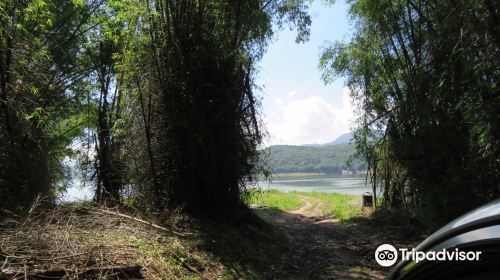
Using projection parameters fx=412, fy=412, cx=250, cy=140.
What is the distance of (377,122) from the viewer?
13.9 metres

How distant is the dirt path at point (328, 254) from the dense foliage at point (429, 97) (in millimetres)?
1955

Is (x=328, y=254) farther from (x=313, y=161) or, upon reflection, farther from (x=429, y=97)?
(x=313, y=161)

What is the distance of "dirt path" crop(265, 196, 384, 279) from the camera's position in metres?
6.70

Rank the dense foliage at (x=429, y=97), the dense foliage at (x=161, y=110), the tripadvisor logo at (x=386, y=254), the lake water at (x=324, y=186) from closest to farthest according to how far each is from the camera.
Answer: the tripadvisor logo at (x=386, y=254) → the dense foliage at (x=161, y=110) → the dense foliage at (x=429, y=97) → the lake water at (x=324, y=186)

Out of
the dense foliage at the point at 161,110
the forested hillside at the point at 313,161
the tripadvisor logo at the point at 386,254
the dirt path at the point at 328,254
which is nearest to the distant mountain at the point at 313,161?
the forested hillside at the point at 313,161

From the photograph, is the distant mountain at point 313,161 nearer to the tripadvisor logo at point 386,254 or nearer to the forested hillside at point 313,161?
the forested hillside at point 313,161

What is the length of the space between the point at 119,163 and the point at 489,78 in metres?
7.29

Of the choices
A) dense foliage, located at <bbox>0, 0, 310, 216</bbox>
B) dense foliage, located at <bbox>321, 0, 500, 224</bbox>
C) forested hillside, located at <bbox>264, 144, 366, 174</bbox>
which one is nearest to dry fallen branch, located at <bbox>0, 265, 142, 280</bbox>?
dense foliage, located at <bbox>0, 0, 310, 216</bbox>

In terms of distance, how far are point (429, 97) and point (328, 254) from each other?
413 cm

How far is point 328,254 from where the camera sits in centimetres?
823

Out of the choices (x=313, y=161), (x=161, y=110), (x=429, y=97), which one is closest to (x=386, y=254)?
(x=161, y=110)

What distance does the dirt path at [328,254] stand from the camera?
264 inches

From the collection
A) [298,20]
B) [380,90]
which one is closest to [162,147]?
[298,20]

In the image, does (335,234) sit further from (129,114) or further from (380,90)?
(129,114)
